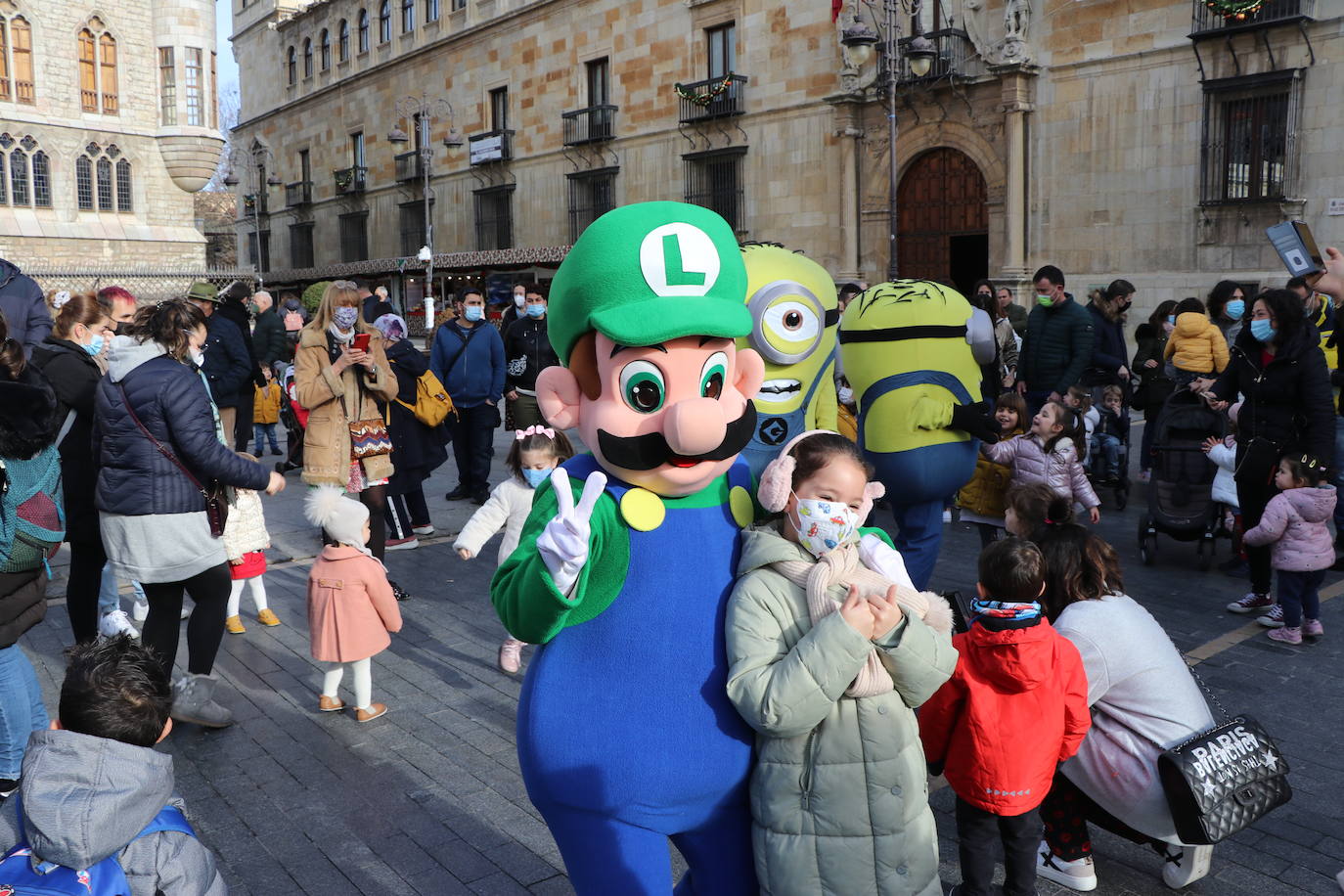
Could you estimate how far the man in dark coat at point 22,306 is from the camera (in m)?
6.19

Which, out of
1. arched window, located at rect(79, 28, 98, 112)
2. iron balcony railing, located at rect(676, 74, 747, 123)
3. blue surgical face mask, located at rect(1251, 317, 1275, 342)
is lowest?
blue surgical face mask, located at rect(1251, 317, 1275, 342)

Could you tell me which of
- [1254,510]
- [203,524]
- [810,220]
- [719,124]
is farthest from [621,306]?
[719,124]

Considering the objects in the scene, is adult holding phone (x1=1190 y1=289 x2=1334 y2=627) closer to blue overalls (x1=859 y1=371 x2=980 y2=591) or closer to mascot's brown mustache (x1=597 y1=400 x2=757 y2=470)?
blue overalls (x1=859 y1=371 x2=980 y2=591)

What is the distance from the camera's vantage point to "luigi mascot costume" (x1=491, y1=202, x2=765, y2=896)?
6.98 feet

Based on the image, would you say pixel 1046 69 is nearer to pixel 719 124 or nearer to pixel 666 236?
pixel 719 124

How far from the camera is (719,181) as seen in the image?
944 inches

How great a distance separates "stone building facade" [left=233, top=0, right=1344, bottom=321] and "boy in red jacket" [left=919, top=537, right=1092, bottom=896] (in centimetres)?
1302

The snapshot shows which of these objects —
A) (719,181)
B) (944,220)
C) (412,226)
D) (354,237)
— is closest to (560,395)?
(944,220)

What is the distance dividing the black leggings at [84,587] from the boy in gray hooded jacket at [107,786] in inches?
117

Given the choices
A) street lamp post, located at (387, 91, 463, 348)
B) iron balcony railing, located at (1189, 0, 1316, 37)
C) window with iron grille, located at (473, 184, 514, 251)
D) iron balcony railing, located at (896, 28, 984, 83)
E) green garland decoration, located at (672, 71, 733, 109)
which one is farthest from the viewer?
window with iron grille, located at (473, 184, 514, 251)

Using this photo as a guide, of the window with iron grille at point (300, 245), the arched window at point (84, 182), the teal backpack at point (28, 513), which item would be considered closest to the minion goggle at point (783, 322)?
the teal backpack at point (28, 513)

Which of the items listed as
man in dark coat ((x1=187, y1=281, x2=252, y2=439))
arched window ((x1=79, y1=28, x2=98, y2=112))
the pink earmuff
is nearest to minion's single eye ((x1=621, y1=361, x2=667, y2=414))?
the pink earmuff

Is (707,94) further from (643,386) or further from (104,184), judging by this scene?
(643,386)

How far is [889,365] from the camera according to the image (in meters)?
4.95
